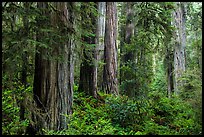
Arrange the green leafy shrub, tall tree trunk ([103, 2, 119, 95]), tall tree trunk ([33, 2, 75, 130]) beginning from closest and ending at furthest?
the green leafy shrub → tall tree trunk ([33, 2, 75, 130]) → tall tree trunk ([103, 2, 119, 95])

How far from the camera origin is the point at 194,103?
21.7 ft

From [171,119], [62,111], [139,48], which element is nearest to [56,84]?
[62,111]

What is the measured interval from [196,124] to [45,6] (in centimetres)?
431

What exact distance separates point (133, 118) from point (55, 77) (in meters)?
2.64

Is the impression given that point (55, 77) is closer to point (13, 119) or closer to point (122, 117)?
point (13, 119)

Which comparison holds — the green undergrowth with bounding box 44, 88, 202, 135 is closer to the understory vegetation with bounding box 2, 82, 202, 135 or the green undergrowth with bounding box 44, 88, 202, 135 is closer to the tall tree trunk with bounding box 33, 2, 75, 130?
the understory vegetation with bounding box 2, 82, 202, 135

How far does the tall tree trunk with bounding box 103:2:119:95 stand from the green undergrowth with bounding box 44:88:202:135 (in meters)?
1.89

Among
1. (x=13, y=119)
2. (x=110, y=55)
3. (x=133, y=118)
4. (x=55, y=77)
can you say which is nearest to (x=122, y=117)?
(x=133, y=118)

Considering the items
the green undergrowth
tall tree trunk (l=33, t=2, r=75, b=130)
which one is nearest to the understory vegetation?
the green undergrowth

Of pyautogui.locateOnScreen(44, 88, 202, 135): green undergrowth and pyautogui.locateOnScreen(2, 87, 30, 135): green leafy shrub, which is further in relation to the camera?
pyautogui.locateOnScreen(44, 88, 202, 135): green undergrowth

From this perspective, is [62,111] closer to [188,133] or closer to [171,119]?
[188,133]

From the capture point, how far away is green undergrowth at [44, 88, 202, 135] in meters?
6.74

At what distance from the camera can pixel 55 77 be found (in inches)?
260

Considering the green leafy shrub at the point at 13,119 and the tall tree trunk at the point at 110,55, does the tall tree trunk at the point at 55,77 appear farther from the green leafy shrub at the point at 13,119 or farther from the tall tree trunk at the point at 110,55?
the tall tree trunk at the point at 110,55
